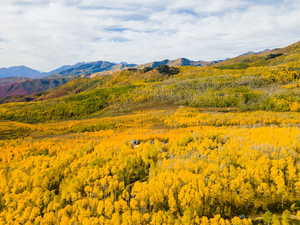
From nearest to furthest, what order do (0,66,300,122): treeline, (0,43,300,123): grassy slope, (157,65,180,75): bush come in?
(0,66,300,122): treeline → (0,43,300,123): grassy slope → (157,65,180,75): bush

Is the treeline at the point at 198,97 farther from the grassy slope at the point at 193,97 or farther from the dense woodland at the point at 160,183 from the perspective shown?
the dense woodland at the point at 160,183

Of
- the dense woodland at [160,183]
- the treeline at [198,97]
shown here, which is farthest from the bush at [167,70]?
the dense woodland at [160,183]

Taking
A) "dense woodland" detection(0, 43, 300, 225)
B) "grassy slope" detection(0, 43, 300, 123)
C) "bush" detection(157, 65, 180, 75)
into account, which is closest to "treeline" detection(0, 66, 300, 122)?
"grassy slope" detection(0, 43, 300, 123)

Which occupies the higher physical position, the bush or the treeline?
the bush

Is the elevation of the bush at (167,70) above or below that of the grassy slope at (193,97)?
above

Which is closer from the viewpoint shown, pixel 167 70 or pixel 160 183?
pixel 160 183

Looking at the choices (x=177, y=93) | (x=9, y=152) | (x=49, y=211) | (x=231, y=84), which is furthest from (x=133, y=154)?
(x=231, y=84)

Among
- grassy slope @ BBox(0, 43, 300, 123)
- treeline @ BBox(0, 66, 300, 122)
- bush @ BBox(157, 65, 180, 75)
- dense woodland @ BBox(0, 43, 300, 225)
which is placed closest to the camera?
dense woodland @ BBox(0, 43, 300, 225)

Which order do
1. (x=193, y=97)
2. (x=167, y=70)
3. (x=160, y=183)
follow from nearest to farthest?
(x=160, y=183)
(x=193, y=97)
(x=167, y=70)

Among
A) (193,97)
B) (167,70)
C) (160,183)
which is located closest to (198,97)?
(193,97)

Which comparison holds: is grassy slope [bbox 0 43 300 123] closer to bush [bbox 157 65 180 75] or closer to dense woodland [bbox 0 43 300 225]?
dense woodland [bbox 0 43 300 225]

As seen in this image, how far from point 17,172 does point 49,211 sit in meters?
5.11

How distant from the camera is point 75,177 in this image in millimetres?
12898

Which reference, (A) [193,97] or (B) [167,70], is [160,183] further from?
(B) [167,70]
